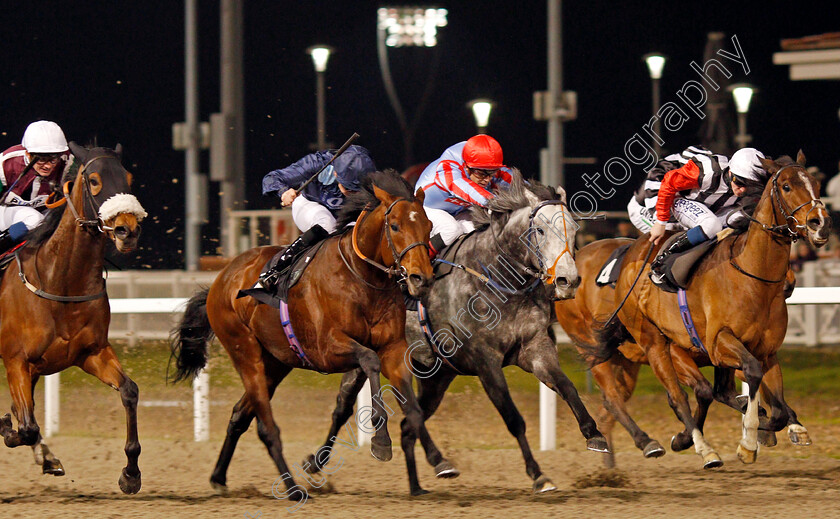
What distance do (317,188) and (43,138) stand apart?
1379 millimetres

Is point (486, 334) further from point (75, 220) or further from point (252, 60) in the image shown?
point (252, 60)

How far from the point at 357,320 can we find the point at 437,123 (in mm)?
26855

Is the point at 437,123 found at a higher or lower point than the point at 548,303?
higher

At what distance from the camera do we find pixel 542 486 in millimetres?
5094

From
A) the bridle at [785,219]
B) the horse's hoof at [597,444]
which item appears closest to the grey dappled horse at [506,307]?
the horse's hoof at [597,444]

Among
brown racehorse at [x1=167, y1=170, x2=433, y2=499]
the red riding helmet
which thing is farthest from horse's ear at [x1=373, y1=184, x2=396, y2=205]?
the red riding helmet

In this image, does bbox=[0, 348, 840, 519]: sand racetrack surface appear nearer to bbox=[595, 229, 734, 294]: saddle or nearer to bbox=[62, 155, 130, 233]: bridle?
bbox=[595, 229, 734, 294]: saddle

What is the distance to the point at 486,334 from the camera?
5473mm

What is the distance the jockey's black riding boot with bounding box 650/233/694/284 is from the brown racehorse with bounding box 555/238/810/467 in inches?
15.2

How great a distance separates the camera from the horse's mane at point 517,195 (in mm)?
5516

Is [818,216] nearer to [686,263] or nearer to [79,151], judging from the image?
[686,263]

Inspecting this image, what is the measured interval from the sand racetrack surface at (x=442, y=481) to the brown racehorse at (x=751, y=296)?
393 mm

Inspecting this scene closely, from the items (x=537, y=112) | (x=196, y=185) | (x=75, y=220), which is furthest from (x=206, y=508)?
(x=196, y=185)

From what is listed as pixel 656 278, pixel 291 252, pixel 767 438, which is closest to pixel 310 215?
pixel 291 252
